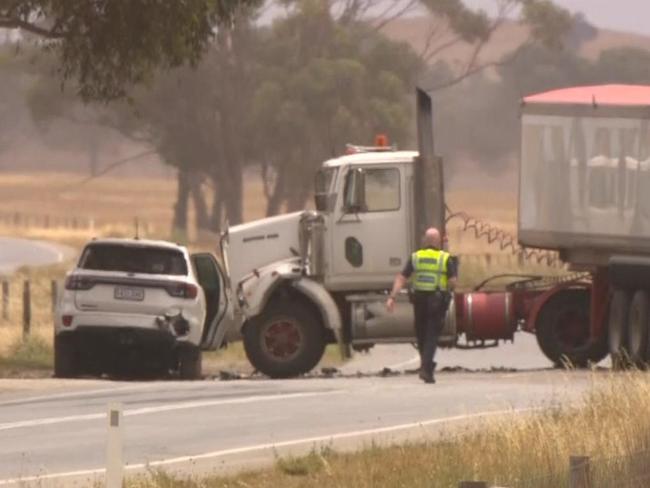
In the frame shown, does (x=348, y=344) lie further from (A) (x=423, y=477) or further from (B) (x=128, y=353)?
(A) (x=423, y=477)

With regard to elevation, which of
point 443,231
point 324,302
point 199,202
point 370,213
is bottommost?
point 324,302

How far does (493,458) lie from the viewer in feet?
50.5

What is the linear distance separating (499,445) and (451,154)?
154 metres

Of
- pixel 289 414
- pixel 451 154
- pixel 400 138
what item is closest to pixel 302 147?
pixel 400 138

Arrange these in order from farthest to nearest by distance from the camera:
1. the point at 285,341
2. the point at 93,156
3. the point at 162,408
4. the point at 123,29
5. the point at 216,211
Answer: the point at 93,156, the point at 216,211, the point at 285,341, the point at 123,29, the point at 162,408

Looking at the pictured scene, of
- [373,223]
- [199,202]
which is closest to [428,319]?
[373,223]

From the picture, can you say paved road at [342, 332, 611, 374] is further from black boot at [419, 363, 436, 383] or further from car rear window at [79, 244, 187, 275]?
black boot at [419, 363, 436, 383]

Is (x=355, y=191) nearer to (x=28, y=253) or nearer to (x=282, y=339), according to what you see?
(x=282, y=339)

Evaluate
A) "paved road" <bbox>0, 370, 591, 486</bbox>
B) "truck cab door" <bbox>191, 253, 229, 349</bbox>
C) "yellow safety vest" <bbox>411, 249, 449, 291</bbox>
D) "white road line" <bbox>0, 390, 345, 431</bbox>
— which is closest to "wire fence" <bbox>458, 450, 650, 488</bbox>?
"paved road" <bbox>0, 370, 591, 486</bbox>

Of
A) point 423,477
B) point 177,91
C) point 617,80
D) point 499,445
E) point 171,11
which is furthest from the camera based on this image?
point 617,80

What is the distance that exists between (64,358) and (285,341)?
8.79 feet

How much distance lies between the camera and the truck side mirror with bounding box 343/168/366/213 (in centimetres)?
2730

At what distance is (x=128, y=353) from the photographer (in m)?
27.8

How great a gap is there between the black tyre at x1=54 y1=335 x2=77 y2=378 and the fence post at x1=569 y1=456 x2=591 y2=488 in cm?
1689
